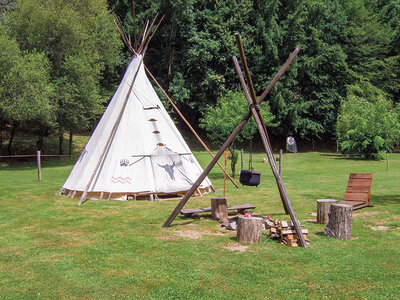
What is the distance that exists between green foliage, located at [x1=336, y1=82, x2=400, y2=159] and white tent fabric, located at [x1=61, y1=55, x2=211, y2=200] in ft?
72.6

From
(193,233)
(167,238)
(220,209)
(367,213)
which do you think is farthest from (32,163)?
(367,213)

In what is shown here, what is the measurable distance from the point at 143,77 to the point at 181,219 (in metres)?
7.72

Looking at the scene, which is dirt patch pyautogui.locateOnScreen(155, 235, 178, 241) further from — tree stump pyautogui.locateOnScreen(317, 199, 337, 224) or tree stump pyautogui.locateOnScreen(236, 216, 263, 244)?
tree stump pyautogui.locateOnScreen(317, 199, 337, 224)

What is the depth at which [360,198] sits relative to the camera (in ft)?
42.4

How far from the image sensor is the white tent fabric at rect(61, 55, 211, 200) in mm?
14141

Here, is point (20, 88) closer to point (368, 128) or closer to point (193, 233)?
point (193, 233)

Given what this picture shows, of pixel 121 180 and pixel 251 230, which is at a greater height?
pixel 121 180

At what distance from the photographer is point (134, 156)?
14.5 meters

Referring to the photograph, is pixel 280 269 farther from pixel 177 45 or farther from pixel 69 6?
pixel 177 45

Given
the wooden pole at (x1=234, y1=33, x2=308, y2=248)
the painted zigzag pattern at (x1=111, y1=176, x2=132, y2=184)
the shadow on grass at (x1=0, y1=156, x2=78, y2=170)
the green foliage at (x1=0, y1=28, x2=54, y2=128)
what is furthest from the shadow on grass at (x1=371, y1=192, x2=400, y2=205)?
the shadow on grass at (x1=0, y1=156, x2=78, y2=170)

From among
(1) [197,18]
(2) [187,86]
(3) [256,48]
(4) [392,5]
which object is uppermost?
(4) [392,5]

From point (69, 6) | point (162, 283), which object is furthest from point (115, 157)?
point (69, 6)

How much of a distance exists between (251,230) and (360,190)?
6235mm

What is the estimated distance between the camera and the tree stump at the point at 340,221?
876 cm
